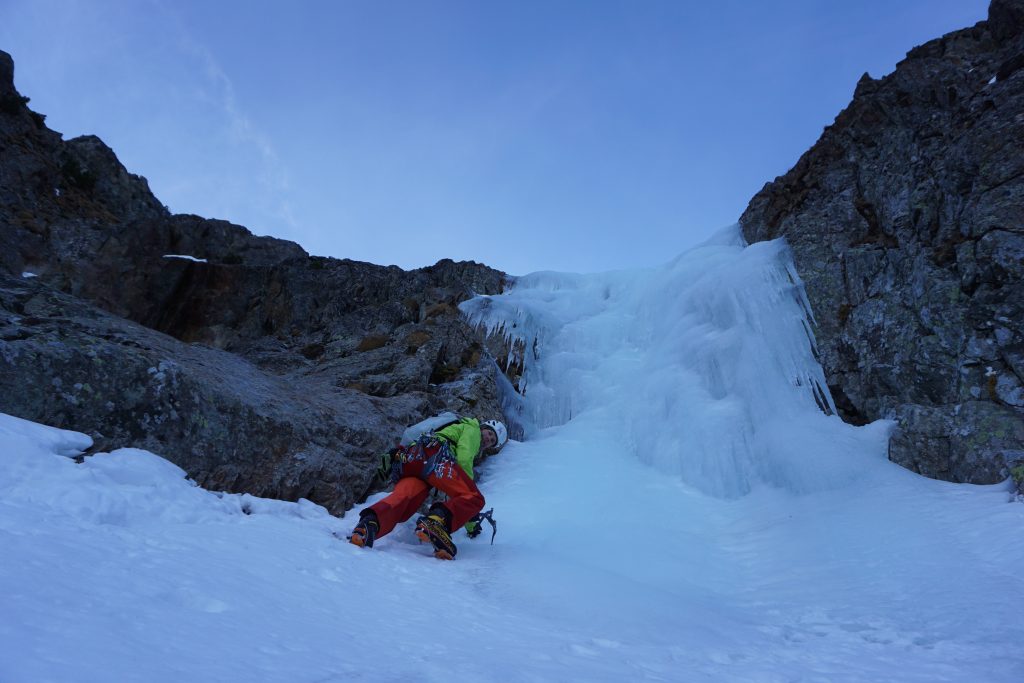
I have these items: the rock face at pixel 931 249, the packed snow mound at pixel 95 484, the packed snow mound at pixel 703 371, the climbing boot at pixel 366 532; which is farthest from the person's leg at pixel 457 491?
the rock face at pixel 931 249

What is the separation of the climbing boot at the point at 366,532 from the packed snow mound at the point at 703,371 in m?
4.90

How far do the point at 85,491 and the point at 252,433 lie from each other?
2597 millimetres

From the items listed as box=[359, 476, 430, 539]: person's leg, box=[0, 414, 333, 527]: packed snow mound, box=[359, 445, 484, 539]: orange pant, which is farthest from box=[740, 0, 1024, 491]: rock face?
box=[0, 414, 333, 527]: packed snow mound

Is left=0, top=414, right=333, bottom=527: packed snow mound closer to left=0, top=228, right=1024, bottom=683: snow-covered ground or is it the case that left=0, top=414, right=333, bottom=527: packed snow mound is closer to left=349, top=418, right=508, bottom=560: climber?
left=0, top=228, right=1024, bottom=683: snow-covered ground

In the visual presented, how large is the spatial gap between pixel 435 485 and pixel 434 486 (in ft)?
0.26

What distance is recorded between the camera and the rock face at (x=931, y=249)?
629 cm

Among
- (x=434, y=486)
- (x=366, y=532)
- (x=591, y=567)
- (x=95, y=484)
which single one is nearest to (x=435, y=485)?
(x=434, y=486)

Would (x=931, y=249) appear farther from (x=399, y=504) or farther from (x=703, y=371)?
(x=399, y=504)

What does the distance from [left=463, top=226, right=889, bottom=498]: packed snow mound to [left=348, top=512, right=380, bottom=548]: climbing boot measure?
4.90m

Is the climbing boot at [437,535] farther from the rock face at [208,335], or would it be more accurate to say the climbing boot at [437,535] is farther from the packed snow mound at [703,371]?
the packed snow mound at [703,371]

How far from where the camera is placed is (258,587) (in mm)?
2701

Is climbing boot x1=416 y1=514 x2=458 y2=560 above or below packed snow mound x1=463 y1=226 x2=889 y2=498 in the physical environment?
below

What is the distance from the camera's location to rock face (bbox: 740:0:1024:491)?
6.29m

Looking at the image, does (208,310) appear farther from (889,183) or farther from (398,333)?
(889,183)
